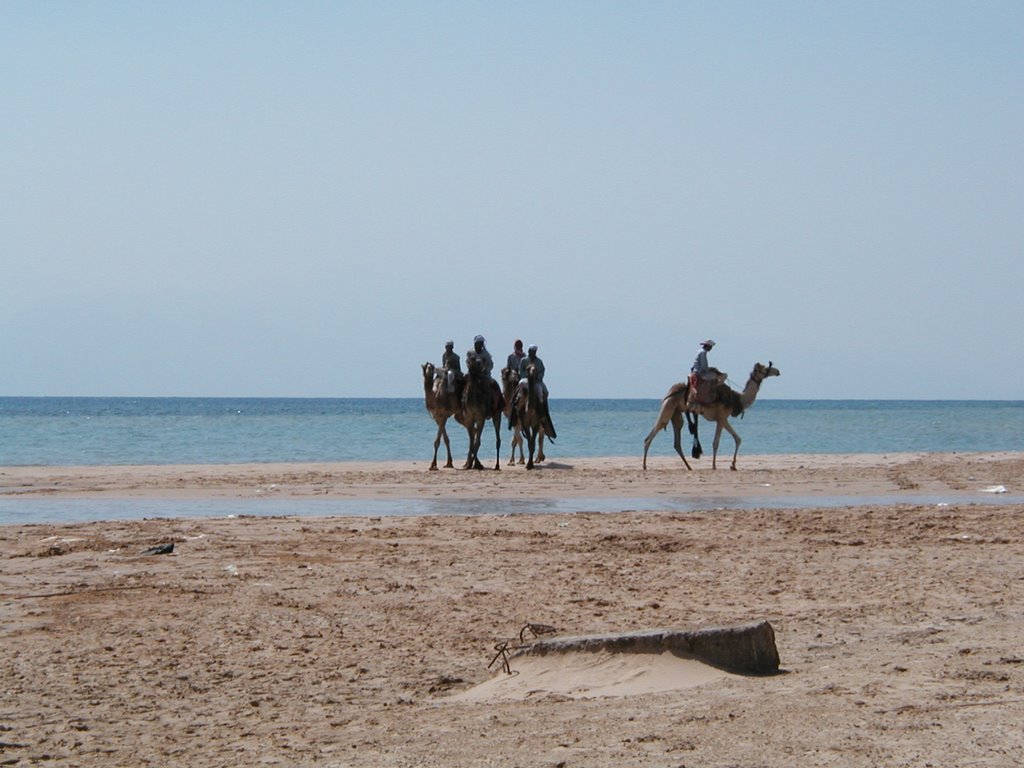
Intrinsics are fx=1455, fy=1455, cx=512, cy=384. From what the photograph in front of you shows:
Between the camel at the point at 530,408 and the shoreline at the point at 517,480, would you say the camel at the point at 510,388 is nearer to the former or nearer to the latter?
the shoreline at the point at 517,480

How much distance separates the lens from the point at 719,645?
23.6ft

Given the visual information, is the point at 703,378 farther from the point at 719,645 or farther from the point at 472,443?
the point at 719,645

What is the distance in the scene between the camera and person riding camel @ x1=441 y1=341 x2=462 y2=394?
2569cm

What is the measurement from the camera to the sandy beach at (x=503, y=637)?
5.97 meters

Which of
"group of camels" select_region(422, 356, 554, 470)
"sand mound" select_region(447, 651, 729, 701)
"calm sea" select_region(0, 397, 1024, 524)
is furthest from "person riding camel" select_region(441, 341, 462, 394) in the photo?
"sand mound" select_region(447, 651, 729, 701)

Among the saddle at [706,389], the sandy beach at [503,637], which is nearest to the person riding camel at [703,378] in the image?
the saddle at [706,389]

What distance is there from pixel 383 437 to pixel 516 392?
79.6ft

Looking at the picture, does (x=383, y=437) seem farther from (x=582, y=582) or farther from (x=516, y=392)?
(x=582, y=582)

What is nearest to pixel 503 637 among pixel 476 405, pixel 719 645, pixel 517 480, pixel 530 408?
pixel 719 645

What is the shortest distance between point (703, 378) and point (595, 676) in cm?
1901

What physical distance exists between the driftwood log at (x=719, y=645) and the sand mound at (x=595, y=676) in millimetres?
40

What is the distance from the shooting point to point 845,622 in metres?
8.85

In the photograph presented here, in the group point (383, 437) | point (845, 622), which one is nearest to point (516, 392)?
point (845, 622)

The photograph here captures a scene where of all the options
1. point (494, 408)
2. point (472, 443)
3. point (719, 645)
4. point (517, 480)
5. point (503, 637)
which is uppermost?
point (494, 408)
